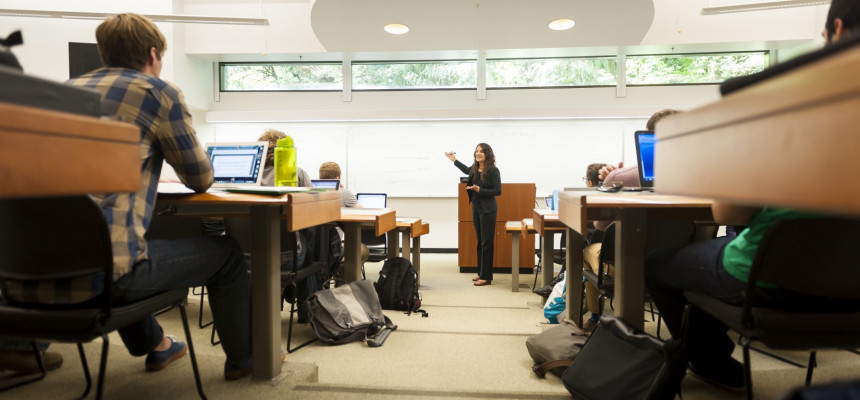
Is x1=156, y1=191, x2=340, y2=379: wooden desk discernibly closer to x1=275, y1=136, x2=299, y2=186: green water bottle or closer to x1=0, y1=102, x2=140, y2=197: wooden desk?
x1=275, y1=136, x2=299, y2=186: green water bottle

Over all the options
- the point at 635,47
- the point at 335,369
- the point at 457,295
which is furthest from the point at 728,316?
the point at 635,47

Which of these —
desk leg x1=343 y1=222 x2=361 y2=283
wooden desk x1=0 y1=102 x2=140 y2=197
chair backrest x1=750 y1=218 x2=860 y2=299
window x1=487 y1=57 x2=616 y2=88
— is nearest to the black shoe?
chair backrest x1=750 y1=218 x2=860 y2=299

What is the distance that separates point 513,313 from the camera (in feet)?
10.5

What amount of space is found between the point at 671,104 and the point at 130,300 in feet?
22.9

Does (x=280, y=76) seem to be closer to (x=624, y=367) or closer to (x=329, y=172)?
(x=329, y=172)

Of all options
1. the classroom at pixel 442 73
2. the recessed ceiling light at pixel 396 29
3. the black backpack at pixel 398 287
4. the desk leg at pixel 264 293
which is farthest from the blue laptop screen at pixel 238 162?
the recessed ceiling light at pixel 396 29

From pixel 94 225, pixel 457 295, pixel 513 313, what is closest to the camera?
pixel 94 225

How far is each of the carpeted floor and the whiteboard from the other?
397cm

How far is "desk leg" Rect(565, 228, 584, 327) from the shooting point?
235cm

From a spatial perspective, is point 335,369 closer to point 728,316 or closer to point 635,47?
point 728,316

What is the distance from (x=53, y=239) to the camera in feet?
3.54

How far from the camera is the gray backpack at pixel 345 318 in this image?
2402 millimetres

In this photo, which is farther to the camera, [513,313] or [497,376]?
[513,313]

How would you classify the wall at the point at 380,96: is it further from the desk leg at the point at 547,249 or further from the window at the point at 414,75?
the desk leg at the point at 547,249
